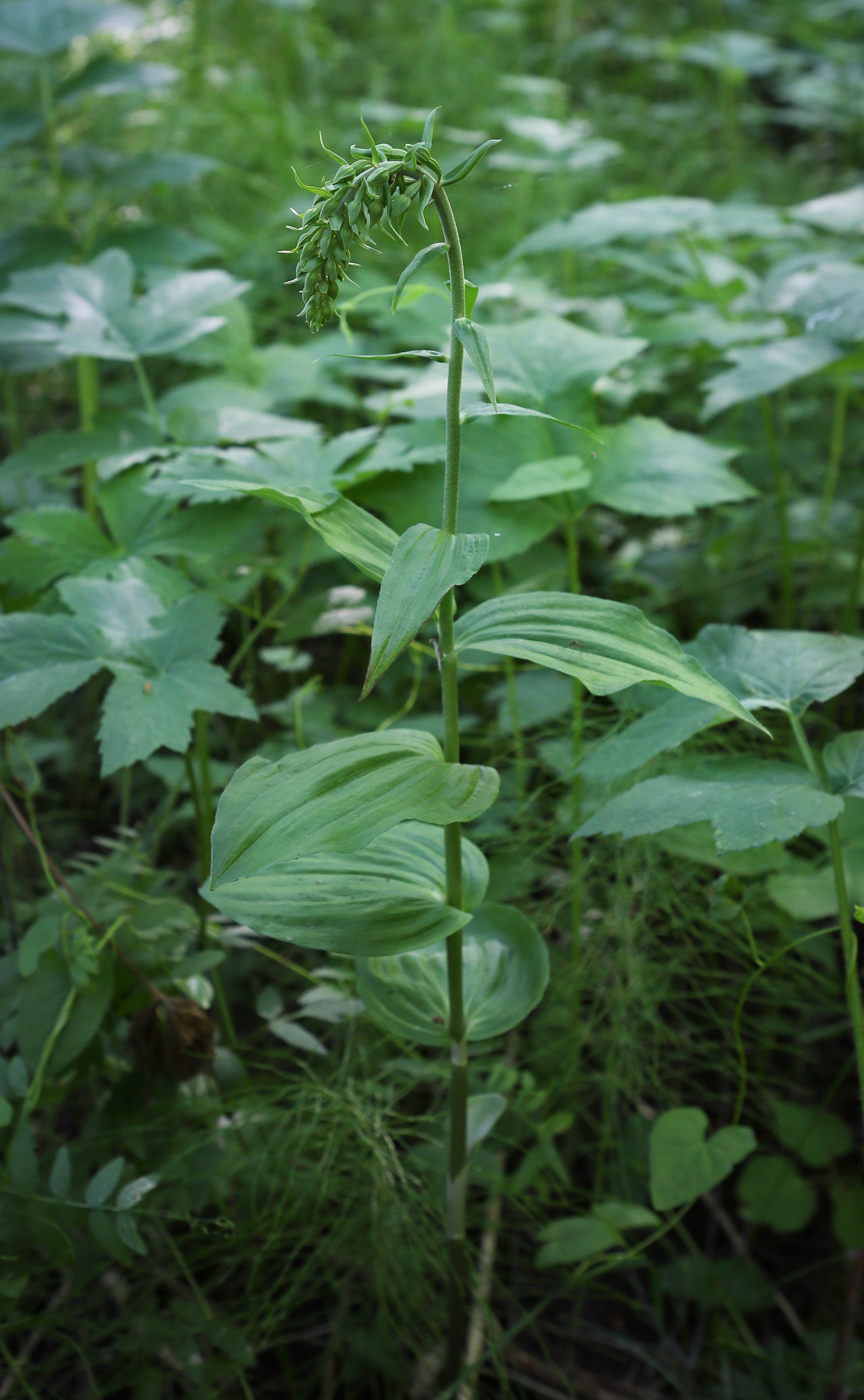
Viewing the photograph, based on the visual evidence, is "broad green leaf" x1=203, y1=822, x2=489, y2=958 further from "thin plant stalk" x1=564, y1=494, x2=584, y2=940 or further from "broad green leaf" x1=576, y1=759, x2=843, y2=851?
"thin plant stalk" x1=564, y1=494, x2=584, y2=940

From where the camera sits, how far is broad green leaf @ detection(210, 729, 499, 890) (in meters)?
0.74

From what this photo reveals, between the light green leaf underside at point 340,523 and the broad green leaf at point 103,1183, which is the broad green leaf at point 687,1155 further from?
the light green leaf underside at point 340,523

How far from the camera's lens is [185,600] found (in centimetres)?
117

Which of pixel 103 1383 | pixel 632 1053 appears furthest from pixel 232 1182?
pixel 632 1053

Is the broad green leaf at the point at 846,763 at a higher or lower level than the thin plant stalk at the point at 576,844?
higher

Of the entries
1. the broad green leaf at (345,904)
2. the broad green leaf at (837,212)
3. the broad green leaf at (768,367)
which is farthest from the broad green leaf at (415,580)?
the broad green leaf at (837,212)

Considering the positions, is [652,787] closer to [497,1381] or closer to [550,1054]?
[550,1054]

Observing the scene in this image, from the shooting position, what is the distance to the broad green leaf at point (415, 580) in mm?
711

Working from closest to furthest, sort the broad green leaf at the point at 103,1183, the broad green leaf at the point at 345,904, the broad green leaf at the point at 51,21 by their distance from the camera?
1. the broad green leaf at the point at 345,904
2. the broad green leaf at the point at 103,1183
3. the broad green leaf at the point at 51,21

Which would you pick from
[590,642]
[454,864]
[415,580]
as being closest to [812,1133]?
[454,864]

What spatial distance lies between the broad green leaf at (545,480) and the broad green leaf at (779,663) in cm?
29

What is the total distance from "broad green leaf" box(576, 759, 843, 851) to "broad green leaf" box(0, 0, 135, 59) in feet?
6.76

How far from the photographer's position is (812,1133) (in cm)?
134

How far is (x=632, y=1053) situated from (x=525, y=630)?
72cm
